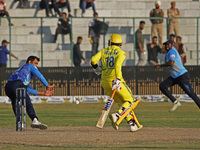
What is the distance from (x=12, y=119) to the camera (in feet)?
57.8

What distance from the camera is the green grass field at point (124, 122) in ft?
35.9

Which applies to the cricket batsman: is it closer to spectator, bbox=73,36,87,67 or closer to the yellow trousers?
the yellow trousers

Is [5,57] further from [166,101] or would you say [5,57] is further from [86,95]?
[166,101]

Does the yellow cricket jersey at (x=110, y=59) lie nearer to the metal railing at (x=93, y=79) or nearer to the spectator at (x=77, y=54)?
the metal railing at (x=93, y=79)

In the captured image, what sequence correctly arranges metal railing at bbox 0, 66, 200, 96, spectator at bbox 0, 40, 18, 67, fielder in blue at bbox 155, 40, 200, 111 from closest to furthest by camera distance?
fielder in blue at bbox 155, 40, 200, 111 < metal railing at bbox 0, 66, 200, 96 < spectator at bbox 0, 40, 18, 67

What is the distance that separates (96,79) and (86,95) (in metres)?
0.83

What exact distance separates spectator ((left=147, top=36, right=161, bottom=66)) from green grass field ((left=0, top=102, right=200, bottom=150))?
13.6 ft

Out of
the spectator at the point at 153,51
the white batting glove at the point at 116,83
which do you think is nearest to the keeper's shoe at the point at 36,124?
the white batting glove at the point at 116,83

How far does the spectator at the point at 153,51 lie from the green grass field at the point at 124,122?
415 centimetres

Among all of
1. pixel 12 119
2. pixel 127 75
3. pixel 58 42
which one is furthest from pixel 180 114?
pixel 58 42

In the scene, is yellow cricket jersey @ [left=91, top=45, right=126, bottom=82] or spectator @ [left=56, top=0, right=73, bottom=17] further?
spectator @ [left=56, top=0, right=73, bottom=17]

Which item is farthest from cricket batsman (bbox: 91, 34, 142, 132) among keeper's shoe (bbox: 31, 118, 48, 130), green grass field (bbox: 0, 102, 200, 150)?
keeper's shoe (bbox: 31, 118, 48, 130)

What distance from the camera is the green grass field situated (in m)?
10.9

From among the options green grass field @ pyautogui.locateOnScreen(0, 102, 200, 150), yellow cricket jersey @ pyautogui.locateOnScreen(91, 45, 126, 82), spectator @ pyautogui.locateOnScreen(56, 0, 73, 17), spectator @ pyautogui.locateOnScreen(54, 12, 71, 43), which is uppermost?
spectator @ pyautogui.locateOnScreen(56, 0, 73, 17)
